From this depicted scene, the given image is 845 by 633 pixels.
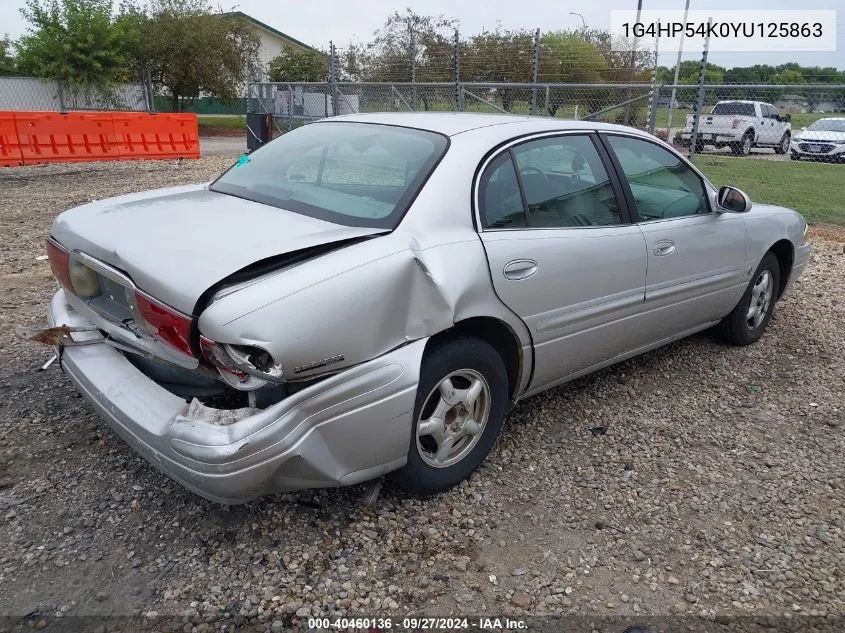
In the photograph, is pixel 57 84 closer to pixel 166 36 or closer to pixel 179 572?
pixel 166 36

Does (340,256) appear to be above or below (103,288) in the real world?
above

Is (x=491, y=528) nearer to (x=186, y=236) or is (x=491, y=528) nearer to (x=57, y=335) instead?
(x=186, y=236)

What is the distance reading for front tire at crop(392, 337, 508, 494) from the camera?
2762mm

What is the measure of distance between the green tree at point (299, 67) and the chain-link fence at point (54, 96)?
9.85m

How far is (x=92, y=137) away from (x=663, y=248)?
1317 centimetres

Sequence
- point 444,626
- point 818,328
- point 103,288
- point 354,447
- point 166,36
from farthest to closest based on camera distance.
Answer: point 166,36
point 818,328
point 103,288
point 354,447
point 444,626

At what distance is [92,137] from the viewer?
13.8 metres

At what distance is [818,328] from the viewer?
17.6ft

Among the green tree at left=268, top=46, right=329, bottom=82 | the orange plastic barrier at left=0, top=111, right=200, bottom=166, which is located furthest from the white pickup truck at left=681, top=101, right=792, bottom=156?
the green tree at left=268, top=46, right=329, bottom=82

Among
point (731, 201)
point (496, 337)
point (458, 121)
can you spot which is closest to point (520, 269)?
point (496, 337)

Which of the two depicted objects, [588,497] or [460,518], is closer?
[460,518]

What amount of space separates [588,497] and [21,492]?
7.99 ft

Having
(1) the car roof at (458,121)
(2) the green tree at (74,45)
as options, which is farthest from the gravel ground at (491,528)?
(2) the green tree at (74,45)

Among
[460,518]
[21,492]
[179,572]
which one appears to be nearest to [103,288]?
[21,492]
